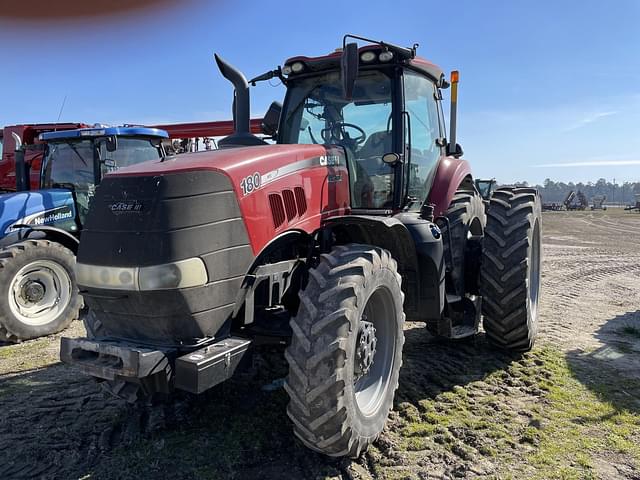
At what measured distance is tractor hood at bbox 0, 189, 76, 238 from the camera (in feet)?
20.7

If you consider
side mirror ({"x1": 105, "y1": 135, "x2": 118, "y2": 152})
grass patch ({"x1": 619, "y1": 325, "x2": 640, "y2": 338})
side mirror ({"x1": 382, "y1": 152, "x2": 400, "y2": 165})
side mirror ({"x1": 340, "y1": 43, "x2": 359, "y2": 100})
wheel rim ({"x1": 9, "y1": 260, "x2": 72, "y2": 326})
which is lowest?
grass patch ({"x1": 619, "y1": 325, "x2": 640, "y2": 338})

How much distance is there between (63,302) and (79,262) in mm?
3930

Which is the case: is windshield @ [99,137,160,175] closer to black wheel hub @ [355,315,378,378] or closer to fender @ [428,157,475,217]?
fender @ [428,157,475,217]

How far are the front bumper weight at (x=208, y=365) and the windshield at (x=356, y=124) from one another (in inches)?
68.4

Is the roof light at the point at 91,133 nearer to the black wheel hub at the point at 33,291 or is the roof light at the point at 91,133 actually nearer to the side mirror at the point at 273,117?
the black wheel hub at the point at 33,291

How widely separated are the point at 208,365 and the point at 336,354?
2.13 feet

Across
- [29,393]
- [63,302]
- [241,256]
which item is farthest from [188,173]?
[63,302]

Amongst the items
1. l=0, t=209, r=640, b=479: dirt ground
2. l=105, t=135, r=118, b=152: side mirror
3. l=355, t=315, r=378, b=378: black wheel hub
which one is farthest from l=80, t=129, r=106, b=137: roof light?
l=355, t=315, r=378, b=378: black wheel hub

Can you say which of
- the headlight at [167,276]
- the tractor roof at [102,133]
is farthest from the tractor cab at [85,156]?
the headlight at [167,276]

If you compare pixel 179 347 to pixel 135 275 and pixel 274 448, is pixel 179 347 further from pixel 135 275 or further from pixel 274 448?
pixel 274 448

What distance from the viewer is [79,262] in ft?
9.29

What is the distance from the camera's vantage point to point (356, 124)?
13.6 feet

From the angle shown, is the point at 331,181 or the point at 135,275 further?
the point at 331,181

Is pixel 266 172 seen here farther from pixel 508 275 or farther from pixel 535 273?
pixel 535 273
